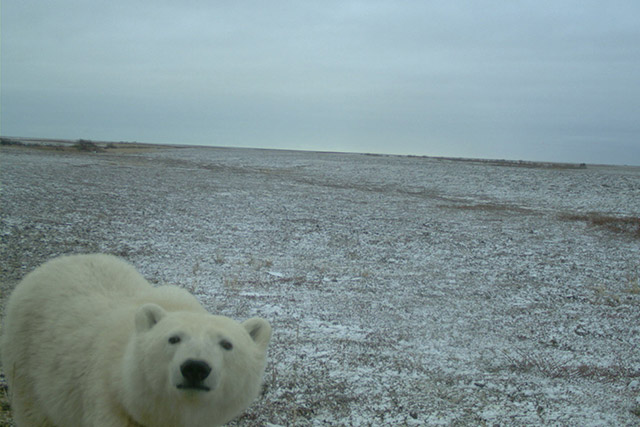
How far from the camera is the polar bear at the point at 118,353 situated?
2.46 meters

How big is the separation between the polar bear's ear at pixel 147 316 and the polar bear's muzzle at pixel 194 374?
17.7 inches

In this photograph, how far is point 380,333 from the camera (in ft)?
19.8

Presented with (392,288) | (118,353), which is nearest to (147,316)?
(118,353)

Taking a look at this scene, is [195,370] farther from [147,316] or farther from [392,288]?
[392,288]

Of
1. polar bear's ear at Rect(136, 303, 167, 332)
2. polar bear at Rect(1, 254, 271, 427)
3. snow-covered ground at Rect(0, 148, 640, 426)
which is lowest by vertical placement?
snow-covered ground at Rect(0, 148, 640, 426)

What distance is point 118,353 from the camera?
2768 mm

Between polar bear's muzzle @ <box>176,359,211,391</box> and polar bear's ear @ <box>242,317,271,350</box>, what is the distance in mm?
526

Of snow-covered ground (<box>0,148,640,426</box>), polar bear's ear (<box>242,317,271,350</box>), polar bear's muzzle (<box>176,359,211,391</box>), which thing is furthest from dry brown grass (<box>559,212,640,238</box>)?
polar bear's muzzle (<box>176,359,211,391</box>)

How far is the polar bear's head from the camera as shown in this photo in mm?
2383

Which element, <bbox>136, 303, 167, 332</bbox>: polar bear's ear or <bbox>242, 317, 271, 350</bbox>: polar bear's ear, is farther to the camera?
<bbox>242, 317, 271, 350</bbox>: polar bear's ear

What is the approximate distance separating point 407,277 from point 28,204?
11.0 metres

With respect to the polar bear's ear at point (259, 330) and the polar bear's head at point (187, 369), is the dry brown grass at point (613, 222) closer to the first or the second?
the polar bear's ear at point (259, 330)

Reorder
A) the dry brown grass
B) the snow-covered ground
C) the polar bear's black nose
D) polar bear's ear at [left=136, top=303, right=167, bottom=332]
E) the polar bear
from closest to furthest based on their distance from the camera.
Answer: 1. the polar bear's black nose
2. the polar bear
3. polar bear's ear at [left=136, top=303, right=167, bottom=332]
4. the snow-covered ground
5. the dry brown grass

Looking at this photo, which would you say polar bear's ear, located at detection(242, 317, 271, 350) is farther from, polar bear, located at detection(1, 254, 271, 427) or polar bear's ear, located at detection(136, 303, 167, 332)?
polar bear's ear, located at detection(136, 303, 167, 332)
